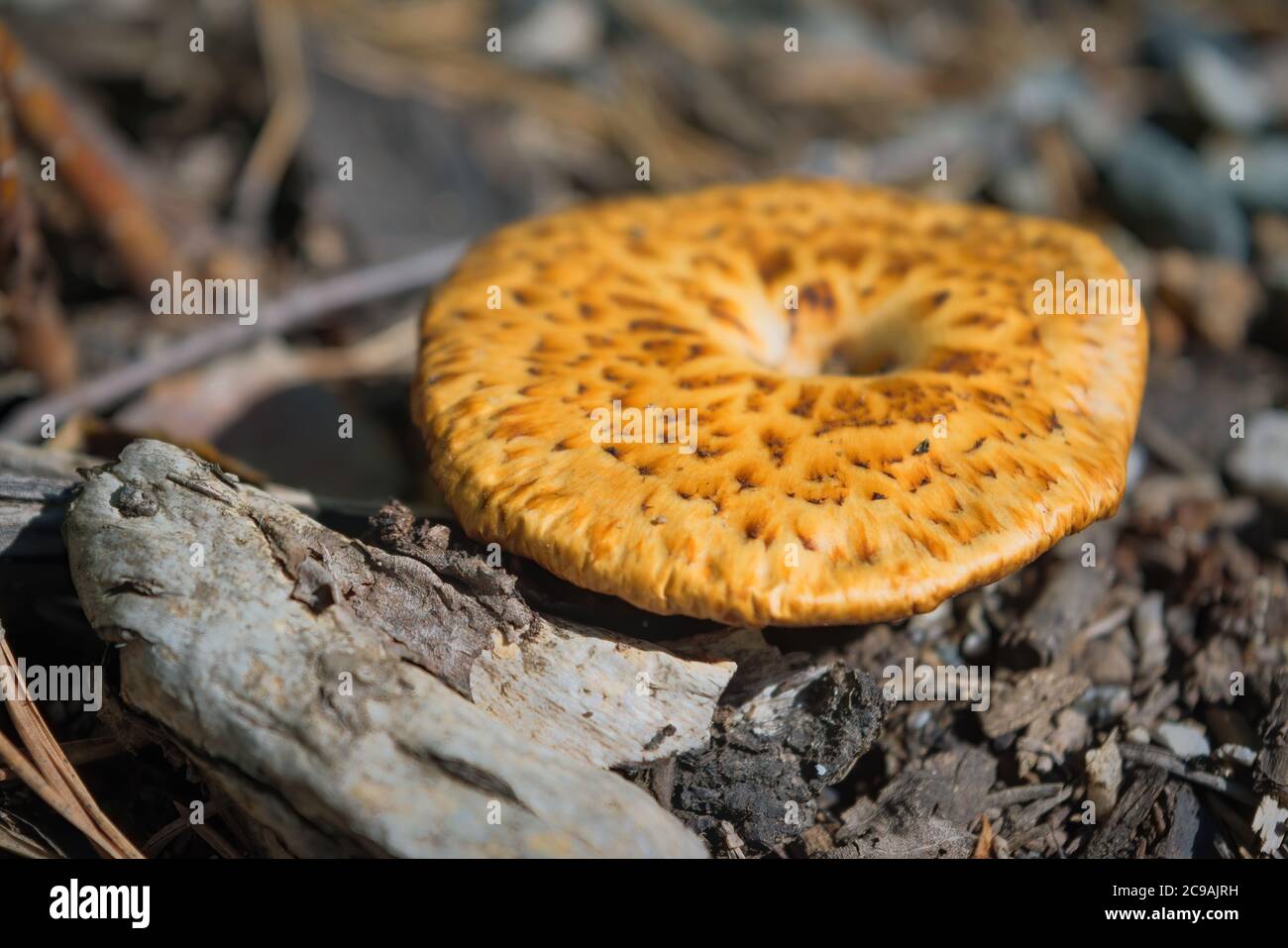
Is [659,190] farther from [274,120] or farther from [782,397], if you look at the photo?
[782,397]

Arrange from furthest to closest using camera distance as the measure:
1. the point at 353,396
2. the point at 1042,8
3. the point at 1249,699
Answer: the point at 1042,8 < the point at 353,396 < the point at 1249,699

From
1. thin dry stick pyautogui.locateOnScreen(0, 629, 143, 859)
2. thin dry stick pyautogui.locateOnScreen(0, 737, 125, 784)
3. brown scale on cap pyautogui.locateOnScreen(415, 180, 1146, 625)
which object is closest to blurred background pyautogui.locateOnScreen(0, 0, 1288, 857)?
thin dry stick pyautogui.locateOnScreen(0, 737, 125, 784)

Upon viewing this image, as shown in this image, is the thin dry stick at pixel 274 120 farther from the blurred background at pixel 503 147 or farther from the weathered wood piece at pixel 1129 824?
the weathered wood piece at pixel 1129 824

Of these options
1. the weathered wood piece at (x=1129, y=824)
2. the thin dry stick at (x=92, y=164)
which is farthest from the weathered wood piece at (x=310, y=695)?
the thin dry stick at (x=92, y=164)

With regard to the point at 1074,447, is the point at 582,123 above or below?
above

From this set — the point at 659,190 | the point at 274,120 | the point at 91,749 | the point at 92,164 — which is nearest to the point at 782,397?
the point at 91,749

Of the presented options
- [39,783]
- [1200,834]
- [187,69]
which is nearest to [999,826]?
[1200,834]
